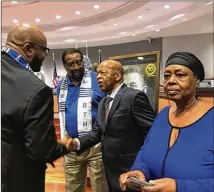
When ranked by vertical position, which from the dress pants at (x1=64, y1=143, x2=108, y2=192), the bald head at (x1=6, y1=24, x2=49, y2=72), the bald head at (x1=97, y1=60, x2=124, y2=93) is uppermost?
the bald head at (x1=6, y1=24, x2=49, y2=72)

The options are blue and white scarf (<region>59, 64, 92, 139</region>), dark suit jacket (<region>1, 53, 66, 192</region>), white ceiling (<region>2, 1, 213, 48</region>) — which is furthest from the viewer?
white ceiling (<region>2, 1, 213, 48</region>)

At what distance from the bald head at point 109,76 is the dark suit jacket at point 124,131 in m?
0.12

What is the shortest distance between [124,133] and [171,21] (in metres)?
5.12

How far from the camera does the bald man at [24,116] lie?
121 cm

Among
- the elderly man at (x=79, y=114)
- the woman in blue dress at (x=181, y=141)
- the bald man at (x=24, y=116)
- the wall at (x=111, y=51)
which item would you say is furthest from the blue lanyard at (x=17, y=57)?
the wall at (x=111, y=51)

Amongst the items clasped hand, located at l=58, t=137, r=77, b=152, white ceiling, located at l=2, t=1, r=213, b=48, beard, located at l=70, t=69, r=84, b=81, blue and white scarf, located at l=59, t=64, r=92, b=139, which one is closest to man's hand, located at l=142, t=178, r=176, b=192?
clasped hand, located at l=58, t=137, r=77, b=152

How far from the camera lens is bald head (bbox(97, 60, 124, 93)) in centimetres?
188

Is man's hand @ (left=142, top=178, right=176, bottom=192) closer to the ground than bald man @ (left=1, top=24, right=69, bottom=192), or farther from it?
closer to the ground

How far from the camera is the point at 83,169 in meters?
2.24

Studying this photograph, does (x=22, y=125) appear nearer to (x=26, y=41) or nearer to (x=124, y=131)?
(x=26, y=41)

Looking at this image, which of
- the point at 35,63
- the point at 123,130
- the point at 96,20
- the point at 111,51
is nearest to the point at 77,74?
the point at 123,130

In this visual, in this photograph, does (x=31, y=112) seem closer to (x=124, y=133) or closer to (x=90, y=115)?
(x=124, y=133)

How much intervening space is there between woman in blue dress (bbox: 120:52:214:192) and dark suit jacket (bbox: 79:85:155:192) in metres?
0.47

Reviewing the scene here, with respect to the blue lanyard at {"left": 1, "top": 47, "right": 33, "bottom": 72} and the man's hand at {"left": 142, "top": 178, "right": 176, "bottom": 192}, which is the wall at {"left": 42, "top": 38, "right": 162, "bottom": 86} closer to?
the blue lanyard at {"left": 1, "top": 47, "right": 33, "bottom": 72}
